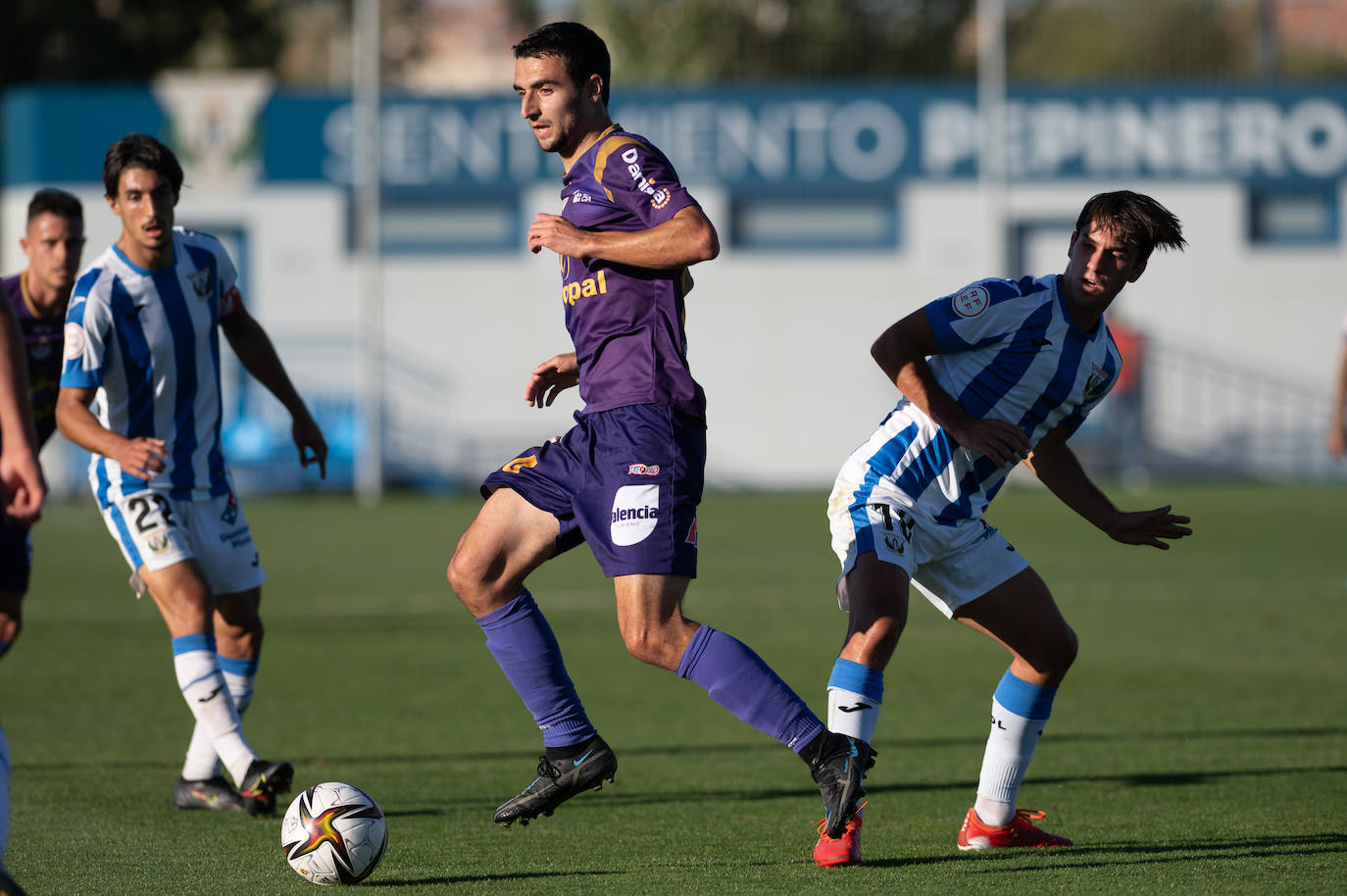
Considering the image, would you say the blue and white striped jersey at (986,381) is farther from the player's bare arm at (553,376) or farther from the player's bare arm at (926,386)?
the player's bare arm at (553,376)

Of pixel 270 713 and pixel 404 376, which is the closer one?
pixel 270 713

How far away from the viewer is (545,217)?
15.4ft

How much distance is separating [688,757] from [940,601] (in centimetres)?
212

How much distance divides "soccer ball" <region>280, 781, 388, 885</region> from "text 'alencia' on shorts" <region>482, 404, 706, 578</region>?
101 cm

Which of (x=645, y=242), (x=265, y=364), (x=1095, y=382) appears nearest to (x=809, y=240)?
(x=265, y=364)

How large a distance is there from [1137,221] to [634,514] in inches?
69.6

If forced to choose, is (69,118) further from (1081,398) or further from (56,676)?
(1081,398)

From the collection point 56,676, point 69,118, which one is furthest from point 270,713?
point 69,118

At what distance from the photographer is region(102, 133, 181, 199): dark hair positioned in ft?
18.5

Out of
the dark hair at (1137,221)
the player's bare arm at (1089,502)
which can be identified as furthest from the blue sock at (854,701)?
the dark hair at (1137,221)

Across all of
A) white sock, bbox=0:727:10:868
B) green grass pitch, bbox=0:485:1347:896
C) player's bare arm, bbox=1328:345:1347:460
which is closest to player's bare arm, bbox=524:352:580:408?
green grass pitch, bbox=0:485:1347:896

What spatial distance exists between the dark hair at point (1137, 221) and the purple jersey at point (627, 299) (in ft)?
4.16

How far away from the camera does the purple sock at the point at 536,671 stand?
5.01 meters

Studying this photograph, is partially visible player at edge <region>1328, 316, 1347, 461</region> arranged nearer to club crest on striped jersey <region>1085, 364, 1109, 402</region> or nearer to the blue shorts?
club crest on striped jersey <region>1085, 364, 1109, 402</region>
